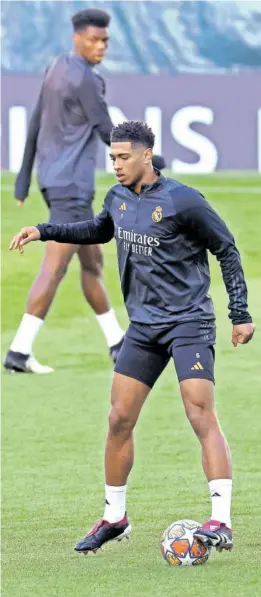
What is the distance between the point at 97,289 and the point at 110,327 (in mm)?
345

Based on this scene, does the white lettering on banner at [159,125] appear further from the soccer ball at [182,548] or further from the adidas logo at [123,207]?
the soccer ball at [182,548]

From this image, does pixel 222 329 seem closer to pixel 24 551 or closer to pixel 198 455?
pixel 198 455

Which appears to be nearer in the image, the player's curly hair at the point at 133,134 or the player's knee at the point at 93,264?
the player's curly hair at the point at 133,134

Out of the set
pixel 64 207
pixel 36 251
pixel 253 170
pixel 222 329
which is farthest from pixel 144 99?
pixel 64 207

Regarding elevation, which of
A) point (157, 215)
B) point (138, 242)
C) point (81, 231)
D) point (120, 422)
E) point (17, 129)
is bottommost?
point (17, 129)

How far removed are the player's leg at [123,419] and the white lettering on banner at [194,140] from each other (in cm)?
1574

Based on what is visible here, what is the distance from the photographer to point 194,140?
23.1 metres

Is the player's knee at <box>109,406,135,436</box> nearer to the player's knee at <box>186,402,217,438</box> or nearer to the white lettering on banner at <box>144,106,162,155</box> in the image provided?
the player's knee at <box>186,402,217,438</box>

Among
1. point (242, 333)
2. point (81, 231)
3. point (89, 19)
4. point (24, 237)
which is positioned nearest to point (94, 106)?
point (89, 19)

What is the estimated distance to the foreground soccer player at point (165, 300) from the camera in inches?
275

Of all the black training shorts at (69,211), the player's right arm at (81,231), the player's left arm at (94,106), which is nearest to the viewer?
the player's right arm at (81,231)

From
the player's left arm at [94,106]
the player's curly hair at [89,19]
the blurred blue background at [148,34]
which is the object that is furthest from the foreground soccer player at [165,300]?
the blurred blue background at [148,34]

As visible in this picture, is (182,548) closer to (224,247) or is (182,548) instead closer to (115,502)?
(115,502)

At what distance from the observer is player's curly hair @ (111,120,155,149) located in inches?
277
